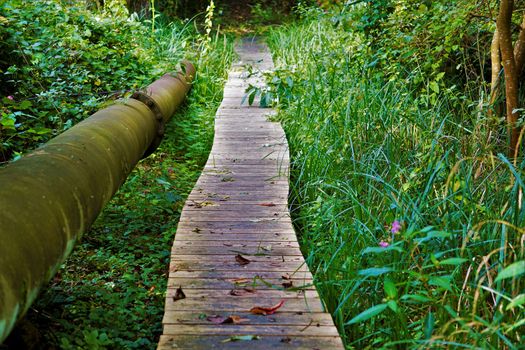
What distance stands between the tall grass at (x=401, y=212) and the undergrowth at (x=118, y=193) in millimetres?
1057

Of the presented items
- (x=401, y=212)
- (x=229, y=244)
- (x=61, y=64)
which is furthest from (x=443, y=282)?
(x=61, y=64)

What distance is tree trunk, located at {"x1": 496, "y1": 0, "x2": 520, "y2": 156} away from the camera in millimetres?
4207

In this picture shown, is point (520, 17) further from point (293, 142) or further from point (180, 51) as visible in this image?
point (180, 51)

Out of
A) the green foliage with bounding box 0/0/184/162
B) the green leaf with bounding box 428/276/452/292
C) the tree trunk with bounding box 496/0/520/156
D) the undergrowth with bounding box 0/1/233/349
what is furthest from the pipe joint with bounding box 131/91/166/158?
the green leaf with bounding box 428/276/452/292

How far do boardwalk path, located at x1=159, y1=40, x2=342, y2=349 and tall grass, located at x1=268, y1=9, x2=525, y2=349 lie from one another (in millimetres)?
168

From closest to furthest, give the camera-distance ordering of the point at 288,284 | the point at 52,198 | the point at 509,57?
the point at 52,198
the point at 288,284
the point at 509,57

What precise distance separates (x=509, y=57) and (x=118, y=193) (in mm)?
3403

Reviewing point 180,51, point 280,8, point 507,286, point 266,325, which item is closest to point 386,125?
point 507,286

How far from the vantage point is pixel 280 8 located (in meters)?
18.2

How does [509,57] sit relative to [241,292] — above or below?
above

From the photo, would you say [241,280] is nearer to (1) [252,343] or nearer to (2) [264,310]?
(2) [264,310]

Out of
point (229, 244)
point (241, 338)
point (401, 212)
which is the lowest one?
point (229, 244)

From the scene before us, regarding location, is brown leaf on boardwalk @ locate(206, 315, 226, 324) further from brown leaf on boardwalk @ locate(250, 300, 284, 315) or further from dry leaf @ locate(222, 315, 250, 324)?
brown leaf on boardwalk @ locate(250, 300, 284, 315)

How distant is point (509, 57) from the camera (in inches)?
170
